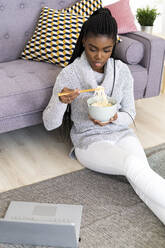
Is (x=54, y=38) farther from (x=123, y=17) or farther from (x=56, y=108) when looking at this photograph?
(x=56, y=108)

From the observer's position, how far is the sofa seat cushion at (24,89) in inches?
66.6

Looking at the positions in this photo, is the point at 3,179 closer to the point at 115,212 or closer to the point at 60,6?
the point at 115,212

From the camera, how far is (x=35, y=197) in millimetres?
1525

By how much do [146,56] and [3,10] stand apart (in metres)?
1.00

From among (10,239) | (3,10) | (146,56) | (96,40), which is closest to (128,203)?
(10,239)

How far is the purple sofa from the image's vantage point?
173 cm

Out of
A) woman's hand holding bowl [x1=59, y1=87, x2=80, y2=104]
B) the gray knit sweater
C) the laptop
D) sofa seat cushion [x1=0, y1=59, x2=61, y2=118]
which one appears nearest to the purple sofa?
sofa seat cushion [x1=0, y1=59, x2=61, y2=118]

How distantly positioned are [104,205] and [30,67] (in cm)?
101

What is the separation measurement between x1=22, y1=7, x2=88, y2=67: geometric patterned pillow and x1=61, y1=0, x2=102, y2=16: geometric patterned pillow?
113 mm

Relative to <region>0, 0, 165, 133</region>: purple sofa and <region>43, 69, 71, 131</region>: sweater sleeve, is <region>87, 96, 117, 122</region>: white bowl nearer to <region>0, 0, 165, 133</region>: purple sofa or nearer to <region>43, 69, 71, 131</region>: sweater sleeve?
<region>43, 69, 71, 131</region>: sweater sleeve

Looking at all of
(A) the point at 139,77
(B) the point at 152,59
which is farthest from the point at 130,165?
(B) the point at 152,59

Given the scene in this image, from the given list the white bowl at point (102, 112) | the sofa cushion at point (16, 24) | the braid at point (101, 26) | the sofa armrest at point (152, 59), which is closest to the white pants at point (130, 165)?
the white bowl at point (102, 112)

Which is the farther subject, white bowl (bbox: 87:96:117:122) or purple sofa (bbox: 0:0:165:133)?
purple sofa (bbox: 0:0:165:133)

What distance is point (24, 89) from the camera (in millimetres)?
1736
